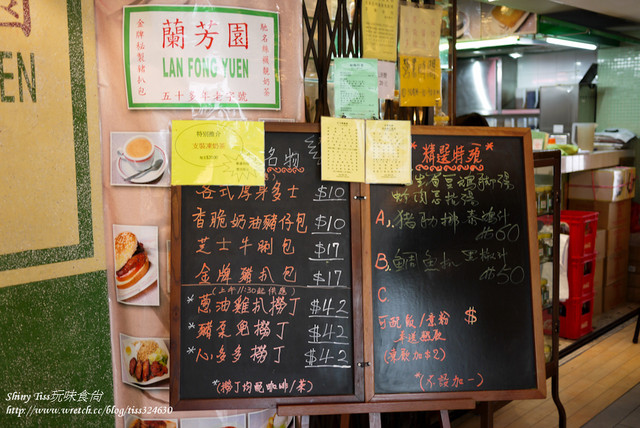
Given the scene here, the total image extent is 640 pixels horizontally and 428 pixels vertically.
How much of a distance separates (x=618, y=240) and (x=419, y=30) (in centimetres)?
418

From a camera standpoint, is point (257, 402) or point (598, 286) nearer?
point (257, 402)

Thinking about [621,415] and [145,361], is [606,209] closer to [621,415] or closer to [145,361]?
[621,415]

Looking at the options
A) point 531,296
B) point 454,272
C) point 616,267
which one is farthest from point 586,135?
point 454,272

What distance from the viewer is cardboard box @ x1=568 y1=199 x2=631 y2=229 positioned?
5.49 metres

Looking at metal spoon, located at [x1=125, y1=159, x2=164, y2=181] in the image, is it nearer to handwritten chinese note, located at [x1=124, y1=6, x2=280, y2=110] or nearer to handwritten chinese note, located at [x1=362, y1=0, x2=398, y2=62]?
handwritten chinese note, located at [x1=124, y1=6, x2=280, y2=110]

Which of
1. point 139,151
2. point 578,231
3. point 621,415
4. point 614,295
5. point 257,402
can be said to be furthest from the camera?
point 614,295

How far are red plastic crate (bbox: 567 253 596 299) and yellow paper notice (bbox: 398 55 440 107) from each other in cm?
276

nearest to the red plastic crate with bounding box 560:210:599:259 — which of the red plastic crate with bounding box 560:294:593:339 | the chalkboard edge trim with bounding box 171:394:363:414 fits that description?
the red plastic crate with bounding box 560:294:593:339

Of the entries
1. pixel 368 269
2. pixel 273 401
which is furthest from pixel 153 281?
pixel 368 269

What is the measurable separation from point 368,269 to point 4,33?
1501 mm

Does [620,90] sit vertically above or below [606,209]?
above

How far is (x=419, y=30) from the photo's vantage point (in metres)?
2.66

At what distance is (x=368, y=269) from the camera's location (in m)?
2.00

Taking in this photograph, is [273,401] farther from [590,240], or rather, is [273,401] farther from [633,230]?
[633,230]
